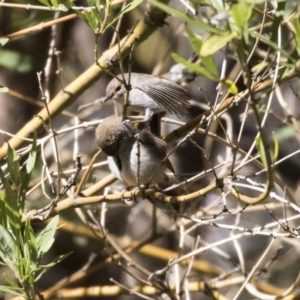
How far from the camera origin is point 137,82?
143 cm

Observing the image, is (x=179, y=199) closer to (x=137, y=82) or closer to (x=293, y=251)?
(x=137, y=82)

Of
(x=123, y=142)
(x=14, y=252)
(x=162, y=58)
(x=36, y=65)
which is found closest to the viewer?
(x=14, y=252)

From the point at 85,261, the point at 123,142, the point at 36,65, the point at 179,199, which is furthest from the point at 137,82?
the point at 85,261

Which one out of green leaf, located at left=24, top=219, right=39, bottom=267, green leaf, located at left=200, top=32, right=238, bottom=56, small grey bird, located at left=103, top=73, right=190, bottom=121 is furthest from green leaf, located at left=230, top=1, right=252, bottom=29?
small grey bird, located at left=103, top=73, right=190, bottom=121

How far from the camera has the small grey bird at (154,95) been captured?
126cm

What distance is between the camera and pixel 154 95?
1.30 m

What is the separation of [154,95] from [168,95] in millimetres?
32

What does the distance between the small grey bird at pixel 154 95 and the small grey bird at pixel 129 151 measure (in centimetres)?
8

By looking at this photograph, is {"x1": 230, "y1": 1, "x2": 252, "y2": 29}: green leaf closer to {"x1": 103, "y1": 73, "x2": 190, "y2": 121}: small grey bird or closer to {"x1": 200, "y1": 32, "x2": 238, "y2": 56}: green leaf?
{"x1": 200, "y1": 32, "x2": 238, "y2": 56}: green leaf

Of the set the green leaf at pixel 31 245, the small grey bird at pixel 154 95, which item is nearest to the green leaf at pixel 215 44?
the green leaf at pixel 31 245

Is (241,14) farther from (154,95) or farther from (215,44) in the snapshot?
(154,95)

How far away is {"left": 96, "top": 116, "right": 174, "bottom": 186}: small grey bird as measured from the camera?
1268 mm

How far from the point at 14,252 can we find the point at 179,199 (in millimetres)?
257

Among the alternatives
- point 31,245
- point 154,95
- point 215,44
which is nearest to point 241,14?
point 215,44
